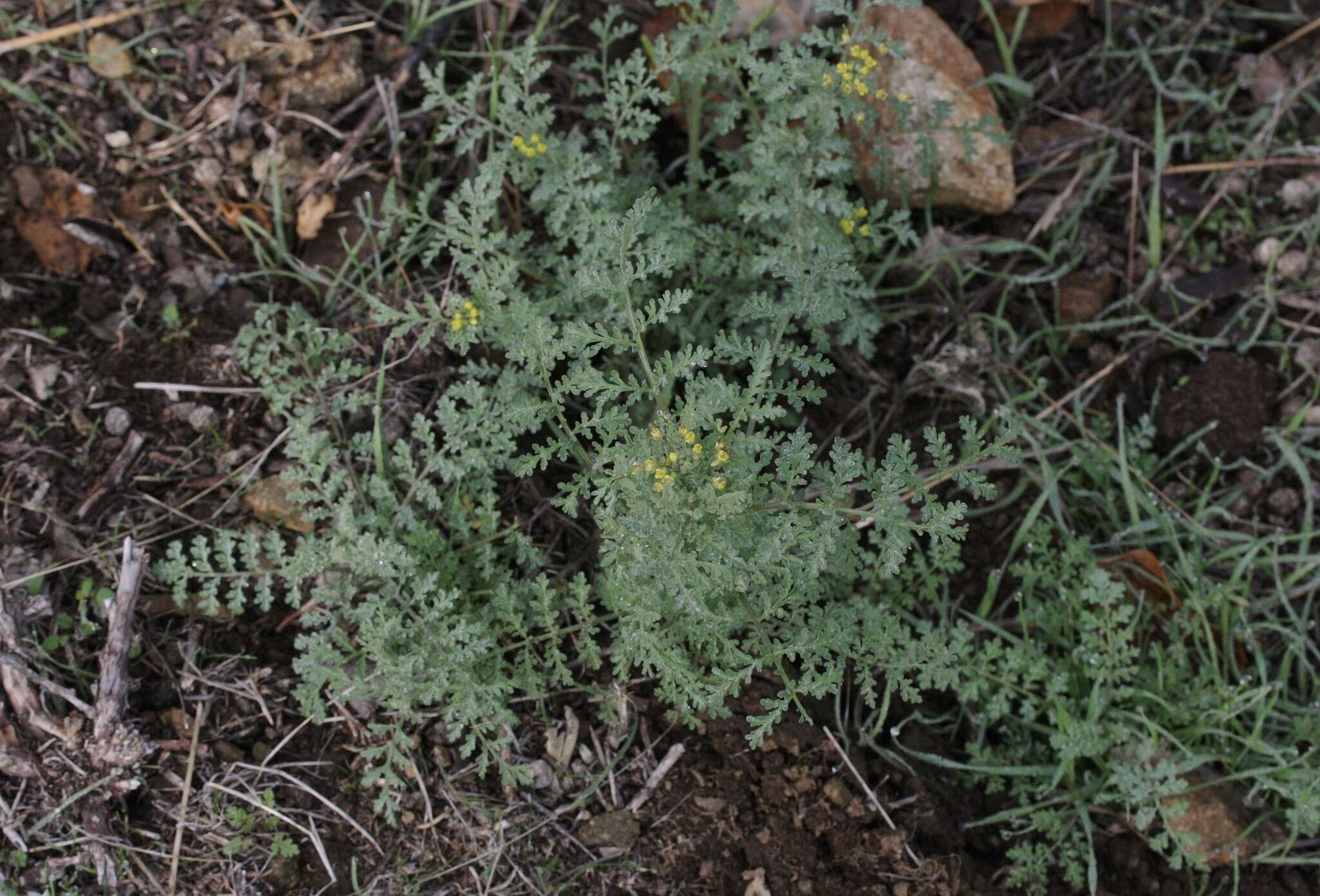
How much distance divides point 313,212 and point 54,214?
81cm

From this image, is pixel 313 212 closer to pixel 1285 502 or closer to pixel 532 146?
pixel 532 146

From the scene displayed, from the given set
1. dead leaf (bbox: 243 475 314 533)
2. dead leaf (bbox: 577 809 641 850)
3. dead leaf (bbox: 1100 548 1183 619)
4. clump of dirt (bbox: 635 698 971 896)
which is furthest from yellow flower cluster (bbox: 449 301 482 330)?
dead leaf (bbox: 1100 548 1183 619)

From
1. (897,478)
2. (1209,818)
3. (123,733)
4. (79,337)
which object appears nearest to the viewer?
(897,478)

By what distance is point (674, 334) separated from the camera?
134 inches

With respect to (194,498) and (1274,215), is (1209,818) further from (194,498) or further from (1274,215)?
(194,498)

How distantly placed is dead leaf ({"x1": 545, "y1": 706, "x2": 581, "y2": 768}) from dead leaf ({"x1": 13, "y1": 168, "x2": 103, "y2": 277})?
2.09m

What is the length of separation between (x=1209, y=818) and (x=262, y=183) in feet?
11.4

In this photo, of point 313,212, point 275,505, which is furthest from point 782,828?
point 313,212

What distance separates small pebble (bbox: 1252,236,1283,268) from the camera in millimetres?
3908

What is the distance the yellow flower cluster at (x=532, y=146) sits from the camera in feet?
10.3

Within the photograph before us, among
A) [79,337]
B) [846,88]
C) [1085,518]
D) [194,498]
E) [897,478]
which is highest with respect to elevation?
[846,88]

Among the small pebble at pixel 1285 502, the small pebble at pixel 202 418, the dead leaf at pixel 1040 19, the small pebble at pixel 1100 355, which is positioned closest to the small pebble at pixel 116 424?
the small pebble at pixel 202 418

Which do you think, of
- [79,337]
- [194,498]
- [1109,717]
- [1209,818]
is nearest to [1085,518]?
[1109,717]

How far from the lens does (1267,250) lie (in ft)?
12.9
